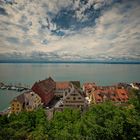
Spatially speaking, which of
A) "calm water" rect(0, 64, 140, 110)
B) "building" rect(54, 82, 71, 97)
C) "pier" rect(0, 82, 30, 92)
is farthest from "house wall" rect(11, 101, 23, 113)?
"pier" rect(0, 82, 30, 92)

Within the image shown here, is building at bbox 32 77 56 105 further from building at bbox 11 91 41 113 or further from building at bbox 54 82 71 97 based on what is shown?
building at bbox 54 82 71 97

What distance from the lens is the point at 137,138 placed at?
8.55 feet

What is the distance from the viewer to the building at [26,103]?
26.2 ft

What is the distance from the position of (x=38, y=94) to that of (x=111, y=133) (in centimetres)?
656

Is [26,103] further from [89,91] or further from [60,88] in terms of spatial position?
[89,91]

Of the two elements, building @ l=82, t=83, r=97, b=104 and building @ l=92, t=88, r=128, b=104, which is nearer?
building @ l=92, t=88, r=128, b=104

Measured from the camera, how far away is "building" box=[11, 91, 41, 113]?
26.2 ft

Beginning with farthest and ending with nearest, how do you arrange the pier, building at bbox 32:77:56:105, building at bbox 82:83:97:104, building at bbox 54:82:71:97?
1. the pier
2. building at bbox 54:82:71:97
3. building at bbox 32:77:56:105
4. building at bbox 82:83:97:104

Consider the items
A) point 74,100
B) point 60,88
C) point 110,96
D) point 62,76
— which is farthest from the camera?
point 62,76

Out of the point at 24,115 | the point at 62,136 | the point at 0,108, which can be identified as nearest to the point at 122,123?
the point at 62,136

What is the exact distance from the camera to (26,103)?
26.8 ft

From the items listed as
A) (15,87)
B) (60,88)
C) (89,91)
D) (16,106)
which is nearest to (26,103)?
(16,106)

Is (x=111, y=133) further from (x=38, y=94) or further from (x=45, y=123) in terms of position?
(x=38, y=94)

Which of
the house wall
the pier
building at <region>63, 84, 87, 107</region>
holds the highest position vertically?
building at <region>63, 84, 87, 107</region>
